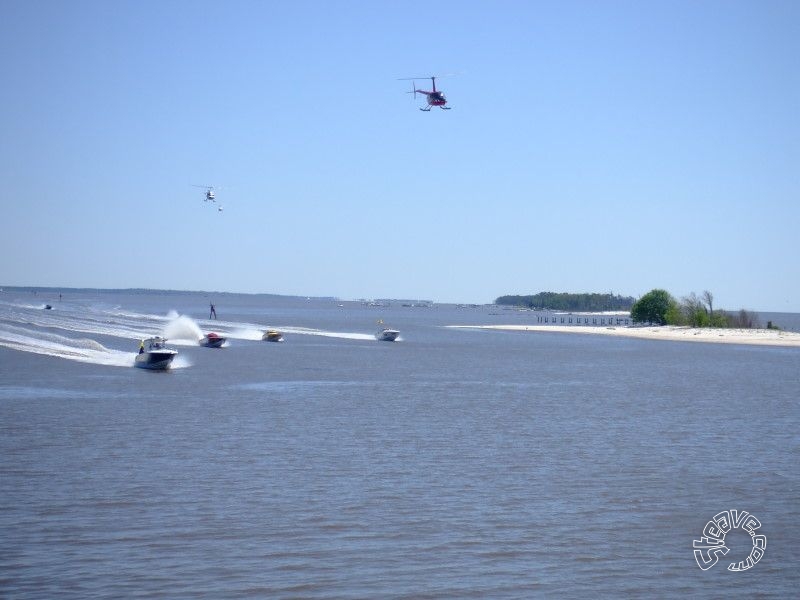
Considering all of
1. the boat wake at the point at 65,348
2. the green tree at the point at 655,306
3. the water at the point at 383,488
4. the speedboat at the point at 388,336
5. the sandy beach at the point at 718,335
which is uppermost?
the green tree at the point at 655,306

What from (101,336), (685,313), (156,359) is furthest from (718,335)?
(156,359)

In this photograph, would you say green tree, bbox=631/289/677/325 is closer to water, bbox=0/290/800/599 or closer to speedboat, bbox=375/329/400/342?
speedboat, bbox=375/329/400/342

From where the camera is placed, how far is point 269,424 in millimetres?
32594

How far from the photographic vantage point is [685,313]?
132 m

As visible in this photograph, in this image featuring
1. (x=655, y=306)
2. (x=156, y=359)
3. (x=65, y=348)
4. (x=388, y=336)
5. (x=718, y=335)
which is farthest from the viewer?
(x=655, y=306)

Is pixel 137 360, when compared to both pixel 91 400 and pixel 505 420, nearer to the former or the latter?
pixel 91 400

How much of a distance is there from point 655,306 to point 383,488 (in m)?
126

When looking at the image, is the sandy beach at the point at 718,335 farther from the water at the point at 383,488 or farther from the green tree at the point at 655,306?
the water at the point at 383,488
